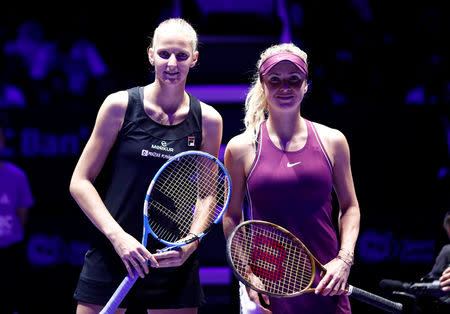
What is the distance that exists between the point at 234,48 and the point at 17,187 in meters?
2.38

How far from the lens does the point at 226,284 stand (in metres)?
5.01

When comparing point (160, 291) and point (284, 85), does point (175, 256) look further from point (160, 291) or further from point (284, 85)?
point (284, 85)

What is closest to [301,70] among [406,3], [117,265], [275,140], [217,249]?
[275,140]

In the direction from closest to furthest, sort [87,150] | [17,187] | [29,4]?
[87,150] < [17,187] < [29,4]

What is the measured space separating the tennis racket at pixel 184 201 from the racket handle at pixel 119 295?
0.53 feet

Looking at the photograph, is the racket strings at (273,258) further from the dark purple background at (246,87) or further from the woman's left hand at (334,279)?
the dark purple background at (246,87)

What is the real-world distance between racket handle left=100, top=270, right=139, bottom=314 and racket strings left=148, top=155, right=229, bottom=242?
25cm

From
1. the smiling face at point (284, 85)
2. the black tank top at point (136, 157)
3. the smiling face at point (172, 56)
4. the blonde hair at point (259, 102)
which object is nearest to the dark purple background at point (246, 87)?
the black tank top at point (136, 157)

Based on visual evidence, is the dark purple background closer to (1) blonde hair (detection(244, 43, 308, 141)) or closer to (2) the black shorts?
(2) the black shorts

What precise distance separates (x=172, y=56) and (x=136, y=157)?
1.53ft

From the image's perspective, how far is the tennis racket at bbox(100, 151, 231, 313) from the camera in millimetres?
2648

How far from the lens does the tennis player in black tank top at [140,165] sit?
270 centimetres

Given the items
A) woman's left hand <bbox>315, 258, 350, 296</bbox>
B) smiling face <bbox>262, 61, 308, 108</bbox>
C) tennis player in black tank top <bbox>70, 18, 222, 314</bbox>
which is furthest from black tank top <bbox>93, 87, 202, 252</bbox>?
woman's left hand <bbox>315, 258, 350, 296</bbox>

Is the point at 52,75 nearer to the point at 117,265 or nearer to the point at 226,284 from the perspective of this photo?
the point at 226,284
